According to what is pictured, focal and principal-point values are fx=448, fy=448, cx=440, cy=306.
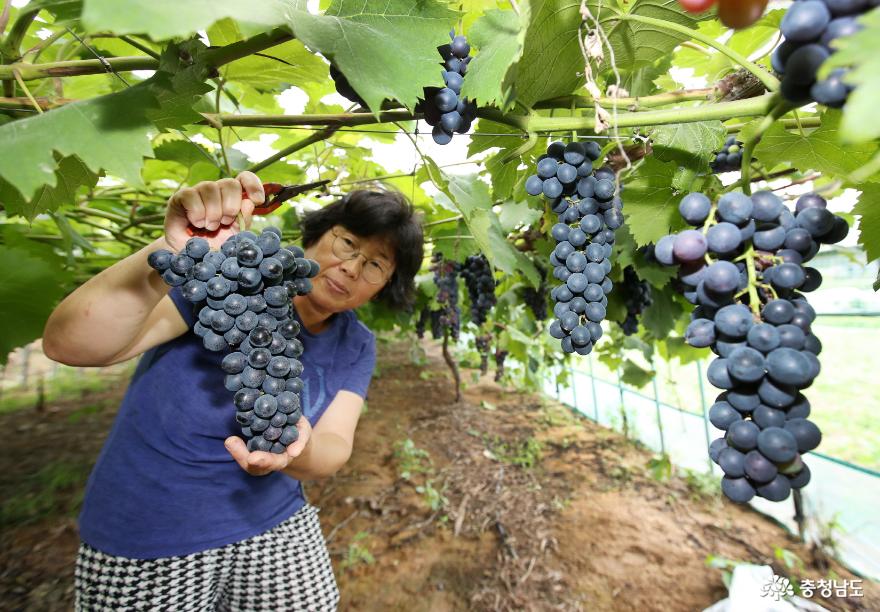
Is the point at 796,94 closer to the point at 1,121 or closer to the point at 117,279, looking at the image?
the point at 117,279

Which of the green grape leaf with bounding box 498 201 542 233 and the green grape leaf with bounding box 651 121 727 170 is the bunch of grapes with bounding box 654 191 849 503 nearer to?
the green grape leaf with bounding box 651 121 727 170

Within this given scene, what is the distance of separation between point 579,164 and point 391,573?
3.91 meters

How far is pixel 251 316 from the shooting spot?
33.3 inches

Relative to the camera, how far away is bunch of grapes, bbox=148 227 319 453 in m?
0.81

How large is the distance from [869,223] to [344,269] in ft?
5.10

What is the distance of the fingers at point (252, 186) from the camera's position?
3.01 ft

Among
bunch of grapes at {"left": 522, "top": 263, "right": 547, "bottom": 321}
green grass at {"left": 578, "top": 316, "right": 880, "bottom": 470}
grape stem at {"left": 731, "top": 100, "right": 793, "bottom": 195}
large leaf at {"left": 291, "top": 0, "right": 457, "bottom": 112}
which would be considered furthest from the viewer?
green grass at {"left": 578, "top": 316, "right": 880, "bottom": 470}

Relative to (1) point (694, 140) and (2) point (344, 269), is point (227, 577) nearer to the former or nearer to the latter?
(2) point (344, 269)

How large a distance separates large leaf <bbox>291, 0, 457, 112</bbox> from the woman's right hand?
0.32m

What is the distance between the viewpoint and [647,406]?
23.7ft

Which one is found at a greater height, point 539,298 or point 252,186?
point 252,186

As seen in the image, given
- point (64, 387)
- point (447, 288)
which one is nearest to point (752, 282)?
point (447, 288)
